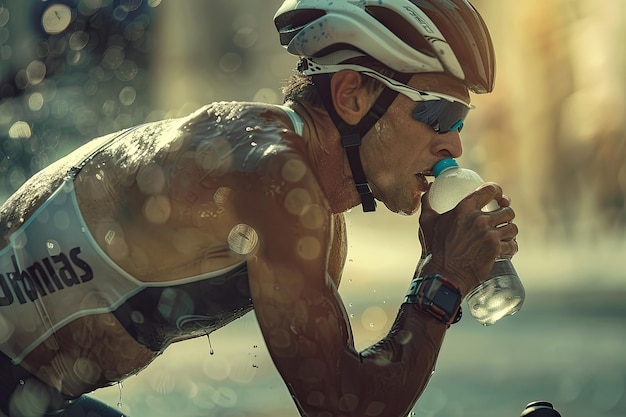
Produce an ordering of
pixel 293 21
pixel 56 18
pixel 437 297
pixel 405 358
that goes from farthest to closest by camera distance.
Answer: pixel 56 18 → pixel 293 21 → pixel 437 297 → pixel 405 358

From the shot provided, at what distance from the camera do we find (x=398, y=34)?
3.83 meters

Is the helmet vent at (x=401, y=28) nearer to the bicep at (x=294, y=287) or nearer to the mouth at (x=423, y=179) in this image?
the mouth at (x=423, y=179)

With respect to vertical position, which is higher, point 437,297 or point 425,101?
point 425,101

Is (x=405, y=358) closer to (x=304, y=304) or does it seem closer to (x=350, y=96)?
(x=304, y=304)

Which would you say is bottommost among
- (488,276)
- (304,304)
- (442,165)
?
(304,304)

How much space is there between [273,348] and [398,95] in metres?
1.21

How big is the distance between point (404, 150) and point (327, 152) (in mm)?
321

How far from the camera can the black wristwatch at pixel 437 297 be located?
3.33 meters

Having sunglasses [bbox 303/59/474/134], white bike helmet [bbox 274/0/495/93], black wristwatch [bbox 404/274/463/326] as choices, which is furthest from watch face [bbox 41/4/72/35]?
black wristwatch [bbox 404/274/463/326]

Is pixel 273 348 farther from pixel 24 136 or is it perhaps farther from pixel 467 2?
pixel 24 136

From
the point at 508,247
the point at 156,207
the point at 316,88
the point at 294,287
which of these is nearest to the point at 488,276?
the point at 508,247

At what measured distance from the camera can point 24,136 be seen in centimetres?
1836

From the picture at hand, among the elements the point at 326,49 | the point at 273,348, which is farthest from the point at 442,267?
the point at 326,49

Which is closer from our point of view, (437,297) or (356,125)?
(437,297)
